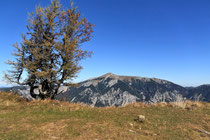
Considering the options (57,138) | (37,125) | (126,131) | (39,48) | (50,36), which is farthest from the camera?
(50,36)

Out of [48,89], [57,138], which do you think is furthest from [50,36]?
[57,138]

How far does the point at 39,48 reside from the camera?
1627 cm

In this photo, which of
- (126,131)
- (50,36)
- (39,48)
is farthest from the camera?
(50,36)

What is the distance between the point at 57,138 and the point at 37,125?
252 centimetres

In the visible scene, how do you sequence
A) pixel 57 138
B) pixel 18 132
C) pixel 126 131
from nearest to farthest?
pixel 57 138
pixel 18 132
pixel 126 131

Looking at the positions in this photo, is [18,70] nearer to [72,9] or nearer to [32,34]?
[32,34]

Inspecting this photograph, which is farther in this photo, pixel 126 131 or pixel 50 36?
pixel 50 36

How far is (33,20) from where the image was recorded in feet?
56.4

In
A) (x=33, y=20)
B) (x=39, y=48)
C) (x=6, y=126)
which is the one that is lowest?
(x=6, y=126)

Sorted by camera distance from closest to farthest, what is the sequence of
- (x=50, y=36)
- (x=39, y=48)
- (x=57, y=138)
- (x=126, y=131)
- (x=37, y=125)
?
(x=57, y=138) < (x=126, y=131) < (x=37, y=125) < (x=39, y=48) < (x=50, y=36)

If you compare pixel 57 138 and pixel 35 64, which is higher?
pixel 35 64

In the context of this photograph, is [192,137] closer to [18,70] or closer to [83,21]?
[83,21]

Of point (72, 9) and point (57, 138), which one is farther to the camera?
point (72, 9)

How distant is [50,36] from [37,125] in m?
12.6
